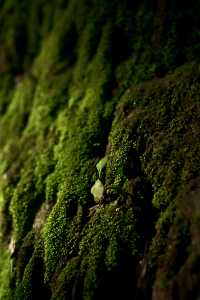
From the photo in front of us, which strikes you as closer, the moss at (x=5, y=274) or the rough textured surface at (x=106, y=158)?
the rough textured surface at (x=106, y=158)

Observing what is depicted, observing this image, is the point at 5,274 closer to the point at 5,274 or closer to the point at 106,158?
the point at 5,274

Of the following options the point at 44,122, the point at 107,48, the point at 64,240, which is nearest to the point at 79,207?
the point at 64,240

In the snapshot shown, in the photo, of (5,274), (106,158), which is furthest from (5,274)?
(106,158)

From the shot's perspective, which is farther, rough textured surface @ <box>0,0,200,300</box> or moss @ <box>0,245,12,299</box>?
moss @ <box>0,245,12,299</box>

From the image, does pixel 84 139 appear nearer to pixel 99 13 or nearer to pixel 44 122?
pixel 44 122

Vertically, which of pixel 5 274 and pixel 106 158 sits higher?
pixel 106 158

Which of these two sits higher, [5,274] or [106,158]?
[106,158]

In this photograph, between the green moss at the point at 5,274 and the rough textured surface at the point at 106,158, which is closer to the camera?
the rough textured surface at the point at 106,158

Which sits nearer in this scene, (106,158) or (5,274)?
(106,158)
